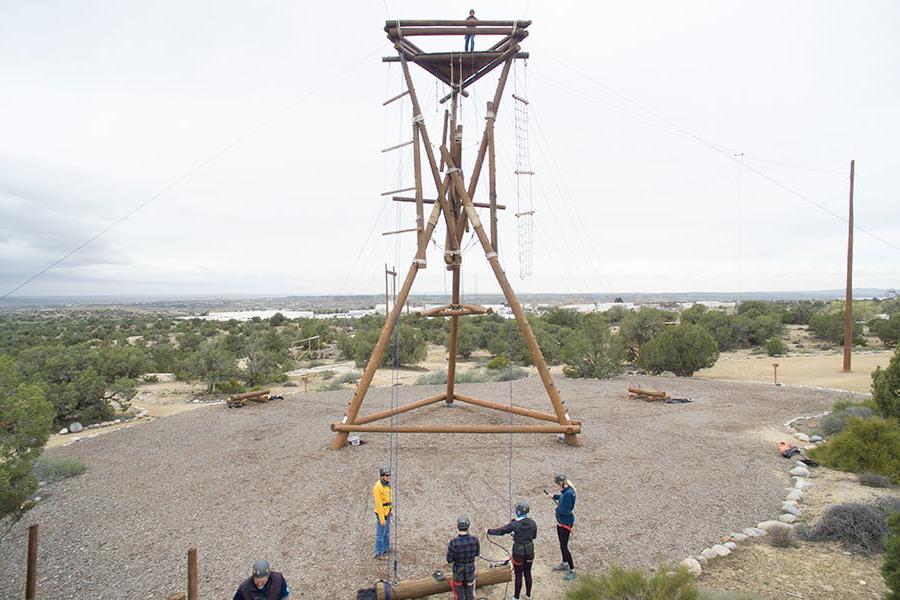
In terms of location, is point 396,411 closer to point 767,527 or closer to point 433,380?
point 767,527

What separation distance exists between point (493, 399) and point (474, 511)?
7.29m

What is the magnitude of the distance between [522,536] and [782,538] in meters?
3.44

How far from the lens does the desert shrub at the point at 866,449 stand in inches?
298

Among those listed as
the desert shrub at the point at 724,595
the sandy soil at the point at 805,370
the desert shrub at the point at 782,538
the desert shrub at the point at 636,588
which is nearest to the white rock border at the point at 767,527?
the desert shrub at the point at 782,538

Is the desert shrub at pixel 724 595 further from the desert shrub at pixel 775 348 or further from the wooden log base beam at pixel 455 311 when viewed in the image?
the desert shrub at pixel 775 348

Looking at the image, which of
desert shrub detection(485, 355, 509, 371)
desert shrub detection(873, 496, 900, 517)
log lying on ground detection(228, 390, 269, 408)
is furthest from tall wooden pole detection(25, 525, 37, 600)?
desert shrub detection(485, 355, 509, 371)

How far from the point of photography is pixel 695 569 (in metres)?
4.98

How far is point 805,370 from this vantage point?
2006 cm

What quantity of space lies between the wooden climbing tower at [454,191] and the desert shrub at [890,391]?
19.8 ft

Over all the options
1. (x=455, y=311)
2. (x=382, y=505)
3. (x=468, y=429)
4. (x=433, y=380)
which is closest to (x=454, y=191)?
(x=455, y=311)

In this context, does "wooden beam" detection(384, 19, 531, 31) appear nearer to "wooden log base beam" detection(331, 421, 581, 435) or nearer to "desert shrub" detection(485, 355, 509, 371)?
"wooden log base beam" detection(331, 421, 581, 435)

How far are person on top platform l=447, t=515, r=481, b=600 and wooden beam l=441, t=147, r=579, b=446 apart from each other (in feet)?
14.6

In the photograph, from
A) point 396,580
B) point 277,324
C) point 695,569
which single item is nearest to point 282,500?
point 396,580

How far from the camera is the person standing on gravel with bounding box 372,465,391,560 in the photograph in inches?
208
